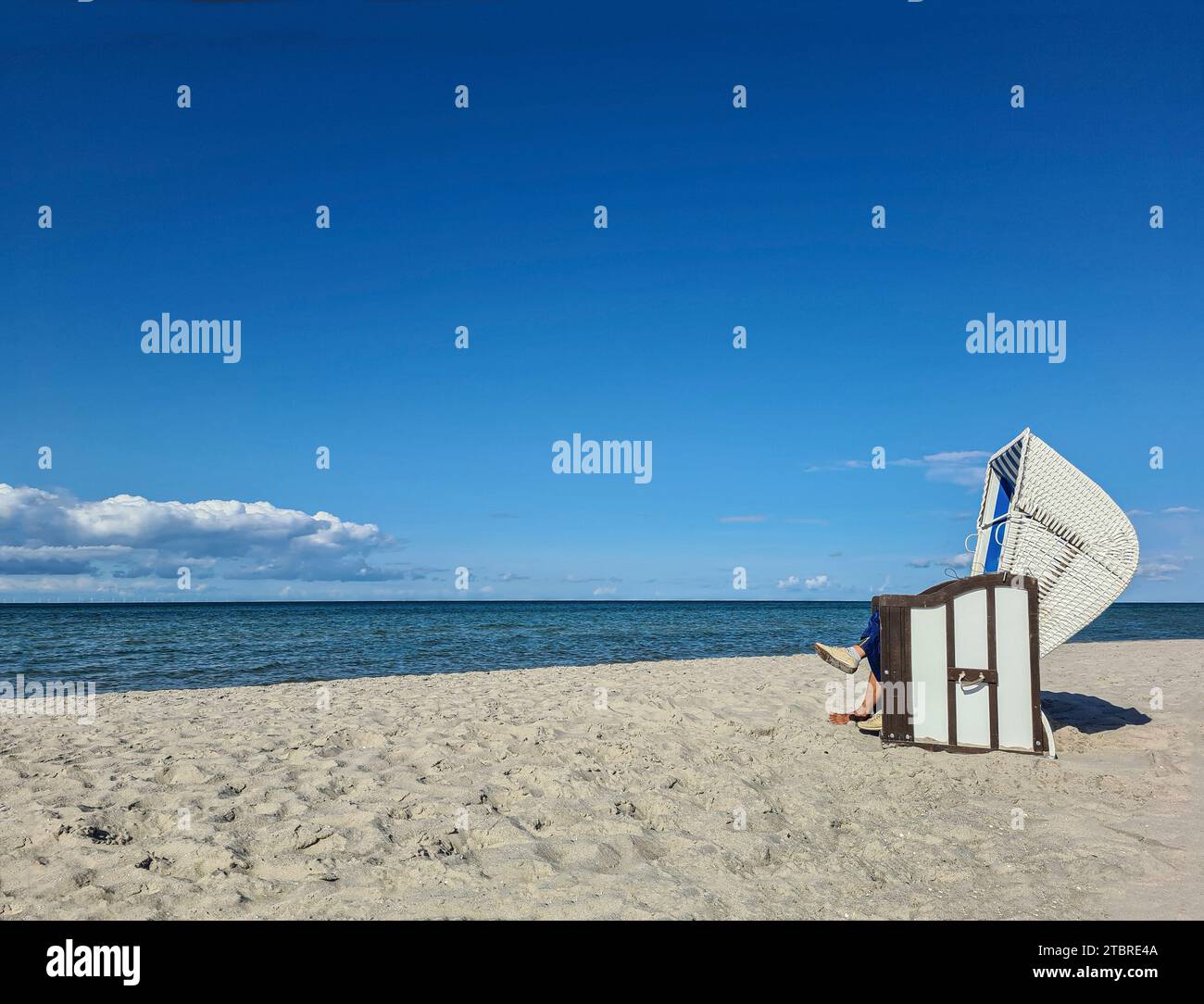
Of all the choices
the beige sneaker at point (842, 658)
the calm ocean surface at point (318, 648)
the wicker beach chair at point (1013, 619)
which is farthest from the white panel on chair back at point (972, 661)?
the calm ocean surface at point (318, 648)

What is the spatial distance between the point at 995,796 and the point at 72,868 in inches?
248

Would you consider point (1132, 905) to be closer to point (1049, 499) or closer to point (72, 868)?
point (1049, 499)

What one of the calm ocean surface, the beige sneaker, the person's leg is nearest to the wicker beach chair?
the person's leg

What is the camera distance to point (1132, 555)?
714 centimetres

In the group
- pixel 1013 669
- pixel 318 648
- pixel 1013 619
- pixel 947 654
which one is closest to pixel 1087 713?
pixel 1013 669

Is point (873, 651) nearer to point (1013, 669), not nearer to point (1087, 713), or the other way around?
point (1013, 669)

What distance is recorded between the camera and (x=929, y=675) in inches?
286

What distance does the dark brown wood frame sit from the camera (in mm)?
7020

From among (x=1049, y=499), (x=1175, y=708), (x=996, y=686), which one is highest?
(x=1049, y=499)

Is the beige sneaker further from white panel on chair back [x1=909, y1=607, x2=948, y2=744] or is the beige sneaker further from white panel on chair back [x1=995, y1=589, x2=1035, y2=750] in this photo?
white panel on chair back [x1=995, y1=589, x2=1035, y2=750]

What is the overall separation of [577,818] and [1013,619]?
14.6ft

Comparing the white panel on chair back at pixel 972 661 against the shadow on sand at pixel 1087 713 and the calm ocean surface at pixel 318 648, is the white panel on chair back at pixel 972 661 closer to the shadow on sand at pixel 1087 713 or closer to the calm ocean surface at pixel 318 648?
the shadow on sand at pixel 1087 713

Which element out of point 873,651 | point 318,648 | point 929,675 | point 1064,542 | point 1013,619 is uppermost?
point 1064,542
